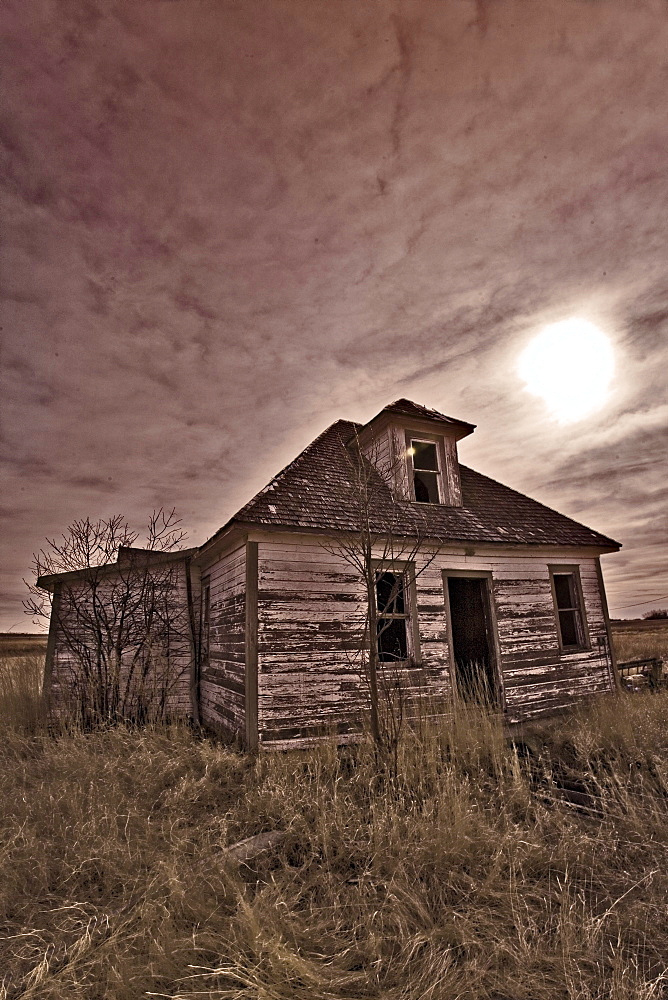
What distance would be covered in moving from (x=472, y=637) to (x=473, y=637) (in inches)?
1.9

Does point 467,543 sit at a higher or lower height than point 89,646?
higher

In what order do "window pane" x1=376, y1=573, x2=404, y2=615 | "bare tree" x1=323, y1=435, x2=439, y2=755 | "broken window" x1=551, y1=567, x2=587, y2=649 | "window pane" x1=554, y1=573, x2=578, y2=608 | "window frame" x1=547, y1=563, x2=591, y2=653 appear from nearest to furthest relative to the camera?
1. "bare tree" x1=323, y1=435, x2=439, y2=755
2. "window pane" x1=376, y1=573, x2=404, y2=615
3. "window frame" x1=547, y1=563, x2=591, y2=653
4. "broken window" x1=551, y1=567, x2=587, y2=649
5. "window pane" x1=554, y1=573, x2=578, y2=608

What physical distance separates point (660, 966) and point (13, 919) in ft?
14.0

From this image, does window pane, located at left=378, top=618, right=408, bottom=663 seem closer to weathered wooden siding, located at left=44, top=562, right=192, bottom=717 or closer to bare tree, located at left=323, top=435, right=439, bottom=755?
bare tree, located at left=323, top=435, right=439, bottom=755

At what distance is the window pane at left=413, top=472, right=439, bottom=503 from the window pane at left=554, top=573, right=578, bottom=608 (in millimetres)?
3347

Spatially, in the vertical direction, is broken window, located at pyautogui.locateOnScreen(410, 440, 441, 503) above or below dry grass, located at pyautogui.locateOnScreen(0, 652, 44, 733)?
above

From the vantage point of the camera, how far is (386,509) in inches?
383

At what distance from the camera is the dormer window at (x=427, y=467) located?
11103mm

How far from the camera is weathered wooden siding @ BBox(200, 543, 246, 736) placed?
323 inches

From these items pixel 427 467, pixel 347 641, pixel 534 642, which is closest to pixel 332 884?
pixel 347 641

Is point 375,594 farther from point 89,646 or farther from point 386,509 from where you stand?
point 89,646

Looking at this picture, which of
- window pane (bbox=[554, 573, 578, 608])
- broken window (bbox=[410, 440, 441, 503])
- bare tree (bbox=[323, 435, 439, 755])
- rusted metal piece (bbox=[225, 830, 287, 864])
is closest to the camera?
rusted metal piece (bbox=[225, 830, 287, 864])

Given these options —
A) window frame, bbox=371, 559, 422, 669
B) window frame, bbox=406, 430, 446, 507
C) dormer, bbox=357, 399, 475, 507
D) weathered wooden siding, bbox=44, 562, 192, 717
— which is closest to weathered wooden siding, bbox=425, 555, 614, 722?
window frame, bbox=371, 559, 422, 669

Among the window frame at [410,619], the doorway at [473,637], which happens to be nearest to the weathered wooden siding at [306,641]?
the window frame at [410,619]
